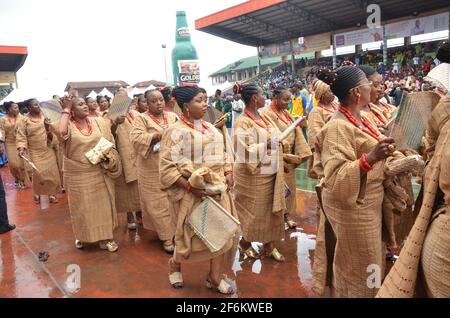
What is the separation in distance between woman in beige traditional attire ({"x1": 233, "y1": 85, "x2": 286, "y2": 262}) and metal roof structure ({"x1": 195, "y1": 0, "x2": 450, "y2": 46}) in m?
15.4

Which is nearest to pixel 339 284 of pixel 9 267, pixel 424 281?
pixel 424 281

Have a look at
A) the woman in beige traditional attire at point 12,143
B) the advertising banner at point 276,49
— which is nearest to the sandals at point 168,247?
the woman in beige traditional attire at point 12,143

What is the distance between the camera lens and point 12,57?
85.3 feet

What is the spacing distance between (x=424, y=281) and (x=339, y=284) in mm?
828

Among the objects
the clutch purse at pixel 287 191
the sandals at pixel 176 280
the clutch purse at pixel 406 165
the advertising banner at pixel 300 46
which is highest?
the advertising banner at pixel 300 46

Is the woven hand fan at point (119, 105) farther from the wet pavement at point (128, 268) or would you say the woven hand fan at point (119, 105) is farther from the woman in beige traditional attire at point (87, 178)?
the wet pavement at point (128, 268)

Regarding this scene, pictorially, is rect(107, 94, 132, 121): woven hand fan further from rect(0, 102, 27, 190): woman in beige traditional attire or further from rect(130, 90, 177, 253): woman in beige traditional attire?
rect(0, 102, 27, 190): woman in beige traditional attire

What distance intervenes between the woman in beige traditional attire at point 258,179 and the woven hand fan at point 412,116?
4.32 ft

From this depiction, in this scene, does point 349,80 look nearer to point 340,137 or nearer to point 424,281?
point 340,137

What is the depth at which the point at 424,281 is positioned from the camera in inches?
74.9

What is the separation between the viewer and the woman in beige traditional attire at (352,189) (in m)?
2.31

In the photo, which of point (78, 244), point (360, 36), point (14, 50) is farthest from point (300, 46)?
point (78, 244)

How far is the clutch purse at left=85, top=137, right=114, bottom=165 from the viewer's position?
421 centimetres

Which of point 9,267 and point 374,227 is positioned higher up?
point 374,227
